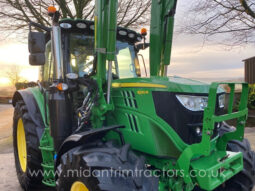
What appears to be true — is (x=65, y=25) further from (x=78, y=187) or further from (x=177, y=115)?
(x=78, y=187)

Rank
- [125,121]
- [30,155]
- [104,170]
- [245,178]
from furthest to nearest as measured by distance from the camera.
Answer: [30,155], [245,178], [125,121], [104,170]

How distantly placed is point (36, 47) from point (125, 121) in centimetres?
121

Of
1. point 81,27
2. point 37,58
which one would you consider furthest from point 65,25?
point 37,58

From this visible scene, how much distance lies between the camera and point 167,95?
2184 mm

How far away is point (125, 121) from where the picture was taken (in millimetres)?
2457

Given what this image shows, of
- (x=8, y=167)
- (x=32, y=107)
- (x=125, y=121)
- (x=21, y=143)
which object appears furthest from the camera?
(x=8, y=167)

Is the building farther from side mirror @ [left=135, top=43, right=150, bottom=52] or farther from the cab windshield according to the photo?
the cab windshield

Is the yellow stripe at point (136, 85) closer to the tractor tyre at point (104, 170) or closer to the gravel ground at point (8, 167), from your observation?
the tractor tyre at point (104, 170)

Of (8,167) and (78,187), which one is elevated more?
(78,187)

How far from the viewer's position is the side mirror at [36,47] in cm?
252

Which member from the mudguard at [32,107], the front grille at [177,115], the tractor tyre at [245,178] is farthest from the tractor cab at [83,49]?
the tractor tyre at [245,178]

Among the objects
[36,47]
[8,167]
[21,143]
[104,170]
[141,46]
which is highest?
[141,46]

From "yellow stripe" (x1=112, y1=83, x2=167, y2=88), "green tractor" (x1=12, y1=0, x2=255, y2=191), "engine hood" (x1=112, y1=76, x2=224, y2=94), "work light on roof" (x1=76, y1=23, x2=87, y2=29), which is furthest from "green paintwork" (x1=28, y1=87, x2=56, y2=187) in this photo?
"engine hood" (x1=112, y1=76, x2=224, y2=94)

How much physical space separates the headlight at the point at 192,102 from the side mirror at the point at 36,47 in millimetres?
1493
